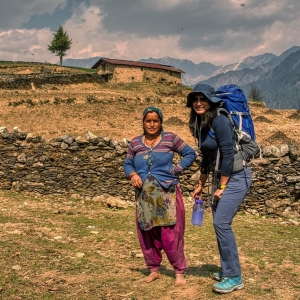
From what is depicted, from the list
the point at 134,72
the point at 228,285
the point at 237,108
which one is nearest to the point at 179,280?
Result: the point at 228,285

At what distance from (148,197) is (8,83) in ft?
101

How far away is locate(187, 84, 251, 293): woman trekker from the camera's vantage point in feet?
Answer: 12.5

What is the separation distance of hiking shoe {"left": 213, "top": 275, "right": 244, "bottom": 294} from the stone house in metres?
40.2

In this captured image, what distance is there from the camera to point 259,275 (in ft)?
15.7

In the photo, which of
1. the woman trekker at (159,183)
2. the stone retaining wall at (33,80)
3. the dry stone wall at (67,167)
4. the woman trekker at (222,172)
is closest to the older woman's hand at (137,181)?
the woman trekker at (159,183)

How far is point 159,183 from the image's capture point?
4.15 m

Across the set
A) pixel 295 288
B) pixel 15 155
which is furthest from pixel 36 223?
pixel 295 288

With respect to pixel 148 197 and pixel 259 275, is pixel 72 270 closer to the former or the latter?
pixel 148 197

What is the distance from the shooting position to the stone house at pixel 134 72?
45219 millimetres

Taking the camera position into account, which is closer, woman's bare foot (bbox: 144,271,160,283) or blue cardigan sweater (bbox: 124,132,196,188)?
blue cardigan sweater (bbox: 124,132,196,188)

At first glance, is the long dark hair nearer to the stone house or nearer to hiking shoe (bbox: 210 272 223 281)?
hiking shoe (bbox: 210 272 223 281)

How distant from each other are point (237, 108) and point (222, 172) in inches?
26.6

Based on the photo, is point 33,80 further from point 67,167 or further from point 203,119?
point 203,119

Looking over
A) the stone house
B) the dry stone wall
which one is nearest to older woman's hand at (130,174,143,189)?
the dry stone wall
